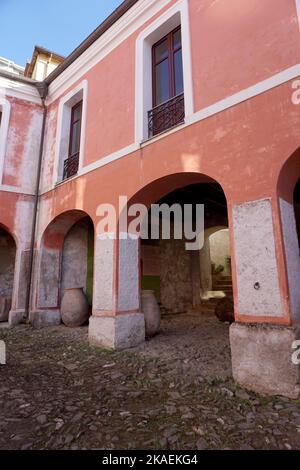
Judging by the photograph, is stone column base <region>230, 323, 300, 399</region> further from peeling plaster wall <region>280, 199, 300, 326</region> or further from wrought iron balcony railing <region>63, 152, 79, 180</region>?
wrought iron balcony railing <region>63, 152, 79, 180</region>

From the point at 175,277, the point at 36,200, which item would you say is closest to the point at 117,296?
the point at 36,200

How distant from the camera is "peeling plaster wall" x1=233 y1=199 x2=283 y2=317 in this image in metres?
2.98

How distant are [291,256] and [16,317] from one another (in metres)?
6.44

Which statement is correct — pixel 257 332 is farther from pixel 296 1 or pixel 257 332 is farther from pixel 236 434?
pixel 296 1

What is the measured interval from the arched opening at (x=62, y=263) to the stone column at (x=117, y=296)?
2037 millimetres

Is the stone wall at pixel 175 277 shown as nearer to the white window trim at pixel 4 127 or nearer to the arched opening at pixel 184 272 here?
the arched opening at pixel 184 272

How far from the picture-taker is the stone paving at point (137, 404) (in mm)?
2086

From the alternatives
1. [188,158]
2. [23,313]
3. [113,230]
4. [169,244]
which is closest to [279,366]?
[188,158]

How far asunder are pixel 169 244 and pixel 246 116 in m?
6.21

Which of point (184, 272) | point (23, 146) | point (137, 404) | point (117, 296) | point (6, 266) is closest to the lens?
point (137, 404)

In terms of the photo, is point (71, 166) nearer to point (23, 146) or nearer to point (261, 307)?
point (23, 146)

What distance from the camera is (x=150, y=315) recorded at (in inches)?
206
